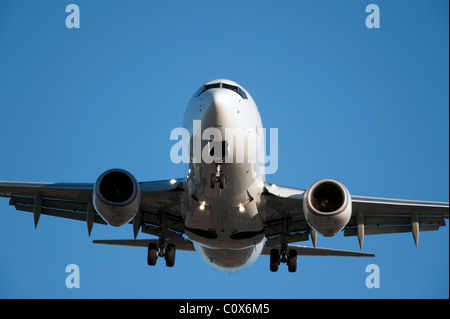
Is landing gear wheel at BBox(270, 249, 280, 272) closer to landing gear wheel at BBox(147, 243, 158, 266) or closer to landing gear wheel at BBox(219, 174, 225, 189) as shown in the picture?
landing gear wheel at BBox(147, 243, 158, 266)

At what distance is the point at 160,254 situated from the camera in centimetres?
2545

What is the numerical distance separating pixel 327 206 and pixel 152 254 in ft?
22.4

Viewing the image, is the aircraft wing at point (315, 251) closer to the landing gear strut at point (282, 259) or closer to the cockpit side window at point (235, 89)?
the landing gear strut at point (282, 259)

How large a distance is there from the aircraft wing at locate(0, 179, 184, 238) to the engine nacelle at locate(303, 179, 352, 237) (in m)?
4.28

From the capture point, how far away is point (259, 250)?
2564 cm

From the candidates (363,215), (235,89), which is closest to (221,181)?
(235,89)

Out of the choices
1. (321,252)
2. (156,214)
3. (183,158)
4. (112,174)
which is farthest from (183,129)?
(321,252)

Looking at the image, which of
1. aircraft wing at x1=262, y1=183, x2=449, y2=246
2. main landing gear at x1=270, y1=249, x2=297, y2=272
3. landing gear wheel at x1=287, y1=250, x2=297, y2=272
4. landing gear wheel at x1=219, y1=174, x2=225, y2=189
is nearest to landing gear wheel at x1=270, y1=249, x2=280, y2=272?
main landing gear at x1=270, y1=249, x2=297, y2=272

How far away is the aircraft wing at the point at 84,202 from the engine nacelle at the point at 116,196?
61.5 inches

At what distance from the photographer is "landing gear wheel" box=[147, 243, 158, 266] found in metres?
25.3

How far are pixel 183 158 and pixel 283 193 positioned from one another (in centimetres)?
346

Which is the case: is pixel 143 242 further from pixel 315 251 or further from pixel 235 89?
pixel 235 89
